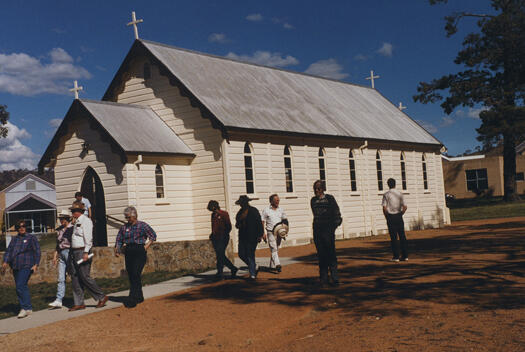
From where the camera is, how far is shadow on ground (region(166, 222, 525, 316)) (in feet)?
33.2

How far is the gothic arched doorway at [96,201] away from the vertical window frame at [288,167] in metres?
6.95

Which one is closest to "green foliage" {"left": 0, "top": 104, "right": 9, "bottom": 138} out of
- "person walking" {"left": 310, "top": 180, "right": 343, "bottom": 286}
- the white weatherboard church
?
the white weatherboard church

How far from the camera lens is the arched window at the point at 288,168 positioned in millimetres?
24727

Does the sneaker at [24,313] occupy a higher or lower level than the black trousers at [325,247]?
lower

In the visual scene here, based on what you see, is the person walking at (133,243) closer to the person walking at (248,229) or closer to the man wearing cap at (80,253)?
the man wearing cap at (80,253)

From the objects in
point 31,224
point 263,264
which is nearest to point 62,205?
point 263,264

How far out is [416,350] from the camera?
7.18 metres

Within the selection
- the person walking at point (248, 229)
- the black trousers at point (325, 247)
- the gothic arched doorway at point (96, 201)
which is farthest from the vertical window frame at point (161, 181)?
the black trousers at point (325, 247)

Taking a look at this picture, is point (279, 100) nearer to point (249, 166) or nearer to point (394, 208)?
point (249, 166)

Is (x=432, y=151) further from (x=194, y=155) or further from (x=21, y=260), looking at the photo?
(x=21, y=260)

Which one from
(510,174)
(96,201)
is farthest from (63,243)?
(510,174)

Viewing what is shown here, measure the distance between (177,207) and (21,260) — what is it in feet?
34.9

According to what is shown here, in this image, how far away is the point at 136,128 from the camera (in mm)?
22328

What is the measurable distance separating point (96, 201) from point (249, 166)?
5421 millimetres
